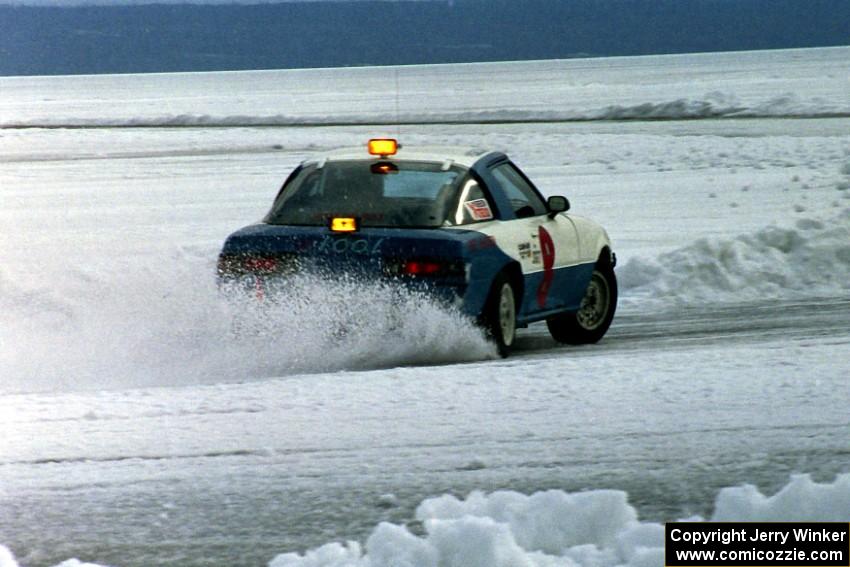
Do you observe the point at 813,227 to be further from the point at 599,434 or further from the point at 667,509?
the point at 667,509

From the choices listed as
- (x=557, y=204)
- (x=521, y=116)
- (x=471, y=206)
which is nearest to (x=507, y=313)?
(x=471, y=206)

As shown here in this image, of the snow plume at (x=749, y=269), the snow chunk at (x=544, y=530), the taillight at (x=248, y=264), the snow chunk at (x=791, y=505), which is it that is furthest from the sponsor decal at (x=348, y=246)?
the snow plume at (x=749, y=269)

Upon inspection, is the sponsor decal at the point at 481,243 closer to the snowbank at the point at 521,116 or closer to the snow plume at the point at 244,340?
the snow plume at the point at 244,340

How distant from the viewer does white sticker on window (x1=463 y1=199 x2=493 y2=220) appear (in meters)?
9.92

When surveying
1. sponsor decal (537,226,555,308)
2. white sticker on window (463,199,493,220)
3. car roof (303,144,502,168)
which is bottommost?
sponsor decal (537,226,555,308)

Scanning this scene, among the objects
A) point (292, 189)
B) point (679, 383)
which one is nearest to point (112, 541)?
point (679, 383)

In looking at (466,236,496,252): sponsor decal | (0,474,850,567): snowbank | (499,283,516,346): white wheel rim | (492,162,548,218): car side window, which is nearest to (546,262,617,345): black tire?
(492,162,548,218): car side window

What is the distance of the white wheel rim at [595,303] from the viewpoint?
11.4m

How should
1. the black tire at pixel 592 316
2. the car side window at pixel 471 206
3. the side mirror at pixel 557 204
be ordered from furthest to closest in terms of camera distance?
the black tire at pixel 592 316, the side mirror at pixel 557 204, the car side window at pixel 471 206

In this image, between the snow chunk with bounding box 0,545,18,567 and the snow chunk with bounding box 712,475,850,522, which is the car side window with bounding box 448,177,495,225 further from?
the snow chunk with bounding box 0,545,18,567

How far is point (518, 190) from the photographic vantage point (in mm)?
10922

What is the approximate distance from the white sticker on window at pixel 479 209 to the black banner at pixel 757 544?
4903 mm

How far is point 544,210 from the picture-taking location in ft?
36.1

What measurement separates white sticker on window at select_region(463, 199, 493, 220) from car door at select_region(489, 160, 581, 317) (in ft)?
0.44
